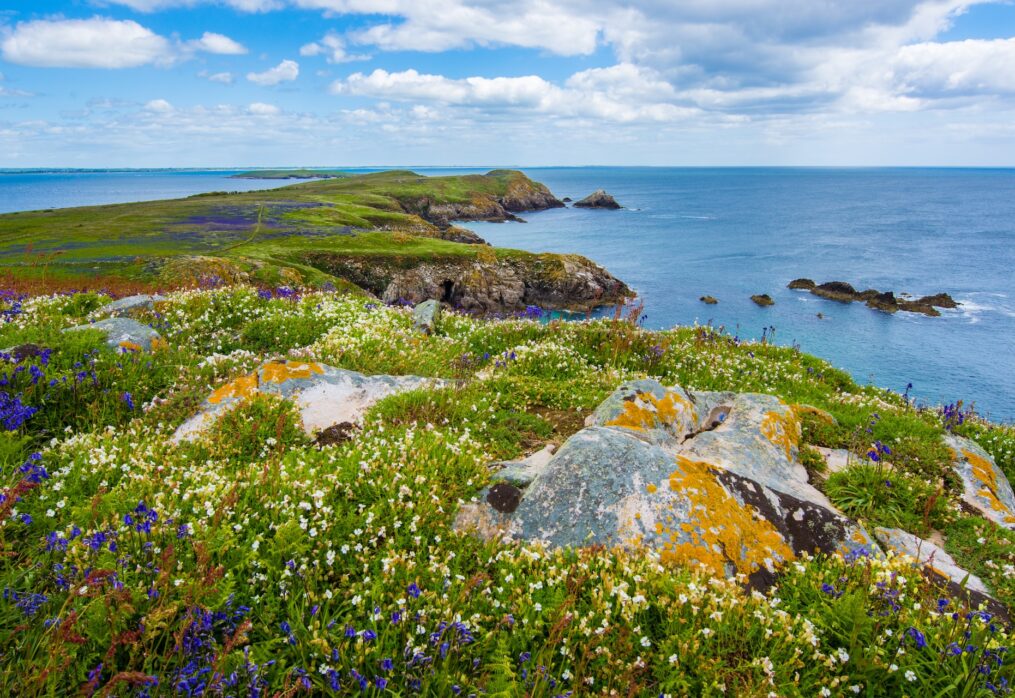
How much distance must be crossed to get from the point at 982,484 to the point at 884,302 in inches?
2972

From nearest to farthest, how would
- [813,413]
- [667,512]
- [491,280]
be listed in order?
[667,512], [813,413], [491,280]

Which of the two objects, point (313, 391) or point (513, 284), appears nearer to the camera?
point (313, 391)

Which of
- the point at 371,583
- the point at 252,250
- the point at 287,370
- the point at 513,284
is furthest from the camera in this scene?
the point at 513,284

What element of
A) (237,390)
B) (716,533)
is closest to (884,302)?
(716,533)

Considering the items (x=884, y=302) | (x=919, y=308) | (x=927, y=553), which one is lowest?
(x=919, y=308)

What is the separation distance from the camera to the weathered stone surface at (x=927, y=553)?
21.7 feet

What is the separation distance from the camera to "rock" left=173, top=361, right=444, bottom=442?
8758 mm

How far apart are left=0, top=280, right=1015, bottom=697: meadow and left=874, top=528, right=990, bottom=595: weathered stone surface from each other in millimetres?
207

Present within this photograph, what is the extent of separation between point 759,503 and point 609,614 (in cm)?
321

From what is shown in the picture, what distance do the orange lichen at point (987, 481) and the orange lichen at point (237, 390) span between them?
41.1 ft

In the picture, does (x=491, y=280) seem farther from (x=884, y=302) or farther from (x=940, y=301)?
(x=940, y=301)

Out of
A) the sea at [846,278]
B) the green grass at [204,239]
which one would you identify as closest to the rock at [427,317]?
the sea at [846,278]

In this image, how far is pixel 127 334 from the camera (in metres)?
11.0

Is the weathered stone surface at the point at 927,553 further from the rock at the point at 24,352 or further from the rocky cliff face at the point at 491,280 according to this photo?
the rocky cliff face at the point at 491,280
